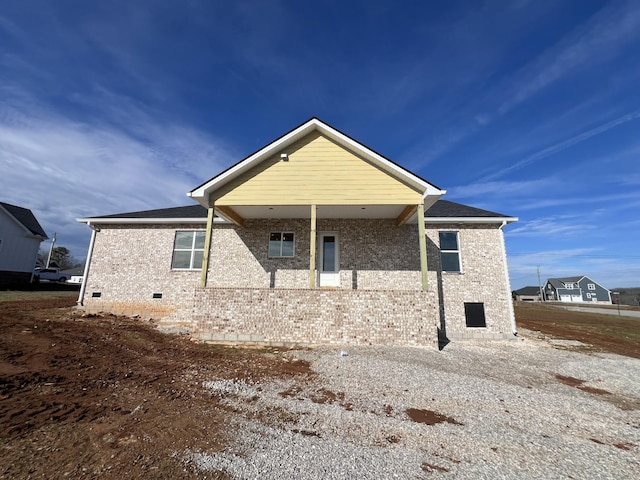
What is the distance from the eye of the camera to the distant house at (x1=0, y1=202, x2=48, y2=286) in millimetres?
21312

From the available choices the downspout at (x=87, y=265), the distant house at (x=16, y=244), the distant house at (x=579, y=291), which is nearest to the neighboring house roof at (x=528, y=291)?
the distant house at (x=579, y=291)

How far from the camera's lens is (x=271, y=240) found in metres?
11.6

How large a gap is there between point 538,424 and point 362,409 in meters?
2.55

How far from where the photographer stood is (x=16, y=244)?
881 inches

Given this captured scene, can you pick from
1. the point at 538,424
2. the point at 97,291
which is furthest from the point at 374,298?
the point at 97,291

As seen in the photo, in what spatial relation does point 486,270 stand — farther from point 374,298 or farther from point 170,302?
point 170,302

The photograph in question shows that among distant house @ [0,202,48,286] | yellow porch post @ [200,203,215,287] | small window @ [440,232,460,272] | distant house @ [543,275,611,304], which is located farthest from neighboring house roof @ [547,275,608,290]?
distant house @ [0,202,48,286]

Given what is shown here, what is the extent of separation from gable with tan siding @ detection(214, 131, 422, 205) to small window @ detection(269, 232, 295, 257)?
2426 mm

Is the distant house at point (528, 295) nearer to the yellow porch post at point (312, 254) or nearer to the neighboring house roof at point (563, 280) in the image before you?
the neighboring house roof at point (563, 280)

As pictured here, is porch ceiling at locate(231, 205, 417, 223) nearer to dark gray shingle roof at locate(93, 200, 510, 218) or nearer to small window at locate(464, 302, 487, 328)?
dark gray shingle roof at locate(93, 200, 510, 218)

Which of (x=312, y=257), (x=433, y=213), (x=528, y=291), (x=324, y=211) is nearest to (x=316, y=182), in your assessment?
(x=324, y=211)

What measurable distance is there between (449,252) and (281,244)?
23.0ft

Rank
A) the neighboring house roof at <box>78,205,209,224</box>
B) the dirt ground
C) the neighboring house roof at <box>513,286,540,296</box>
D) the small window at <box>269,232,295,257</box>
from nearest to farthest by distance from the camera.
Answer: the dirt ground, the small window at <box>269,232,295,257</box>, the neighboring house roof at <box>78,205,209,224</box>, the neighboring house roof at <box>513,286,540,296</box>

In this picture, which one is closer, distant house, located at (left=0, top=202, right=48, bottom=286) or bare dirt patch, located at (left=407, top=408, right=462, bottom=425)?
bare dirt patch, located at (left=407, top=408, right=462, bottom=425)
